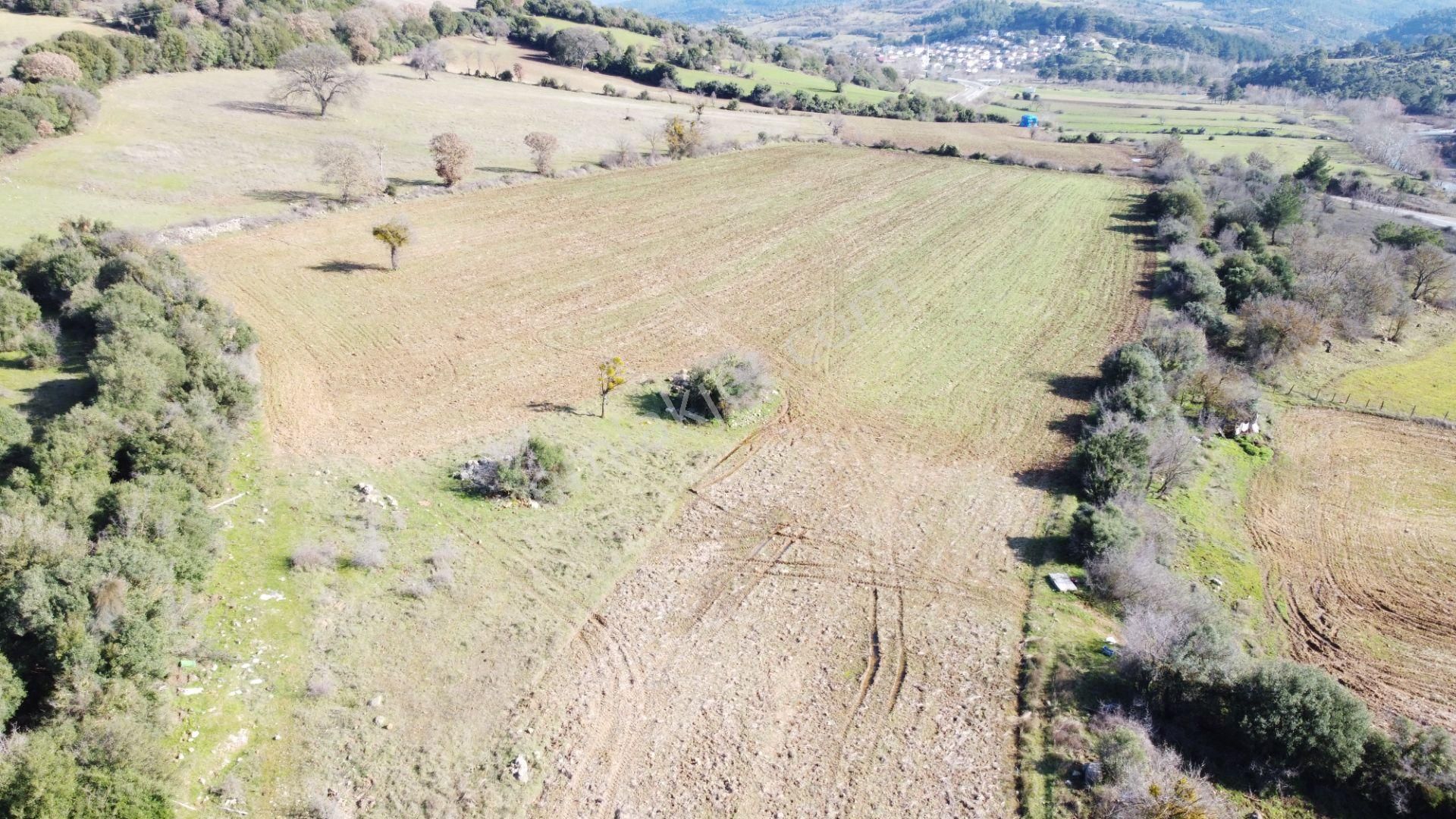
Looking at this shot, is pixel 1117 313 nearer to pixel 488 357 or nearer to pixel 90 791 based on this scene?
pixel 488 357

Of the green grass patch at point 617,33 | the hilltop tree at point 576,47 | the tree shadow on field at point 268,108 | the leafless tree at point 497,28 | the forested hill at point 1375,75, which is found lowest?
the tree shadow on field at point 268,108

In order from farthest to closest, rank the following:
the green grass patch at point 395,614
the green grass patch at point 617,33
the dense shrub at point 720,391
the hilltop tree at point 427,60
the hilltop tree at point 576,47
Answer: the green grass patch at point 617,33 < the hilltop tree at point 576,47 < the hilltop tree at point 427,60 < the dense shrub at point 720,391 < the green grass patch at point 395,614

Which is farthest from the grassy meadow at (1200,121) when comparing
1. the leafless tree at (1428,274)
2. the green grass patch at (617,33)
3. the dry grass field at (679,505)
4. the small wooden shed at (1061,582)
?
the small wooden shed at (1061,582)

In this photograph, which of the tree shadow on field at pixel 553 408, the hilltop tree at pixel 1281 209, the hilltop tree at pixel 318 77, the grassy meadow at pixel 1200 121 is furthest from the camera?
the grassy meadow at pixel 1200 121

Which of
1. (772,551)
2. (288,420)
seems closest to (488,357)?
(288,420)

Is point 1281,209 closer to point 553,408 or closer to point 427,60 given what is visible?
point 553,408

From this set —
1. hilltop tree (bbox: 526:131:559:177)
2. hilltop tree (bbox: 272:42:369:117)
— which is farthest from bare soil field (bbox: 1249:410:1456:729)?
hilltop tree (bbox: 272:42:369:117)

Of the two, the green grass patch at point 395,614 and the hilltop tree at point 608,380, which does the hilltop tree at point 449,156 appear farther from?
the green grass patch at point 395,614
